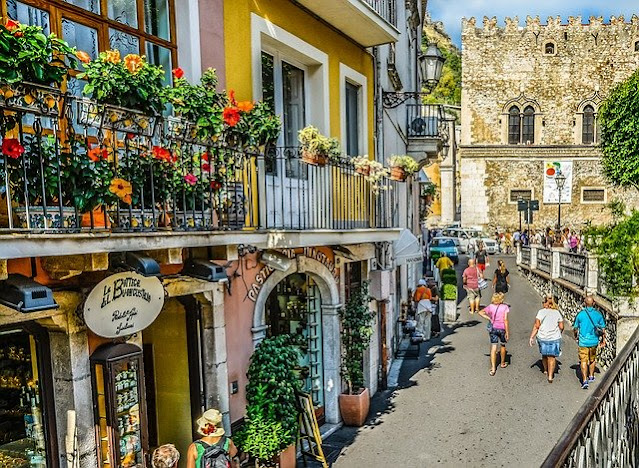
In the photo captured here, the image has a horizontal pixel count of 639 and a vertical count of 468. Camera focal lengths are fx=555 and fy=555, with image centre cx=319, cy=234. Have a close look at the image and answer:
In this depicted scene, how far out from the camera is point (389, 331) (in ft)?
41.4

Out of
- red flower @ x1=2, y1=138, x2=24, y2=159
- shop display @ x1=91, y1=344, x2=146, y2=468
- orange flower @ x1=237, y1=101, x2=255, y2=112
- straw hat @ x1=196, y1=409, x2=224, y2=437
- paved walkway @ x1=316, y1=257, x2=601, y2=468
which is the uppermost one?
orange flower @ x1=237, y1=101, x2=255, y2=112

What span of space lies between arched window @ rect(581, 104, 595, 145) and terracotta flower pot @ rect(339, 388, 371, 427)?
3790cm

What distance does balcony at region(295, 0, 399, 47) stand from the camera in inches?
323

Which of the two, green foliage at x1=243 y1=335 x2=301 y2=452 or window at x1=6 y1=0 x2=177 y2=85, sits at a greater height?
window at x1=6 y1=0 x2=177 y2=85

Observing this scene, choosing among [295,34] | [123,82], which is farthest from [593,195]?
[123,82]

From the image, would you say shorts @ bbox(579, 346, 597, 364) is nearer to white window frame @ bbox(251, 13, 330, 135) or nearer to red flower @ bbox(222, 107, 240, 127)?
white window frame @ bbox(251, 13, 330, 135)

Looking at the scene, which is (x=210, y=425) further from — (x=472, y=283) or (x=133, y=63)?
(x=472, y=283)

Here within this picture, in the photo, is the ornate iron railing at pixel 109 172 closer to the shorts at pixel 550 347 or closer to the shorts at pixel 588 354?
the shorts at pixel 550 347

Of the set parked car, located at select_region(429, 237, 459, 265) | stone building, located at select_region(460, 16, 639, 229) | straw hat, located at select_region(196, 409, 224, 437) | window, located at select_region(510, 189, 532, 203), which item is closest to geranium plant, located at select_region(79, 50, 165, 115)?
straw hat, located at select_region(196, 409, 224, 437)

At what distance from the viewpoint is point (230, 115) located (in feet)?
18.0

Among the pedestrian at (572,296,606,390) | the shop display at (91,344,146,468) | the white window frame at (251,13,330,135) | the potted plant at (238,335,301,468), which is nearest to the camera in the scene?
the shop display at (91,344,146,468)

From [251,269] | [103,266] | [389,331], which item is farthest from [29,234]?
[389,331]

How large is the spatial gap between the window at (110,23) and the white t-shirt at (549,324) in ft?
28.0

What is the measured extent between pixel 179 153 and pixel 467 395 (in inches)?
311
